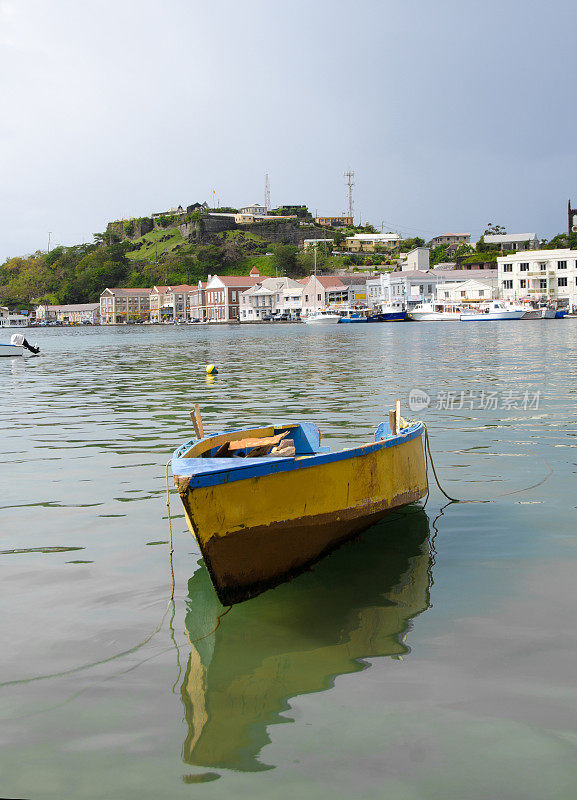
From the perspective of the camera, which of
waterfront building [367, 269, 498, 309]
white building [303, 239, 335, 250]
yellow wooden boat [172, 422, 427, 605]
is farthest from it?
white building [303, 239, 335, 250]

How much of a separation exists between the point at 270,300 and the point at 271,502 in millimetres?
143150

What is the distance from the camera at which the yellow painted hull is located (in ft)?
18.9

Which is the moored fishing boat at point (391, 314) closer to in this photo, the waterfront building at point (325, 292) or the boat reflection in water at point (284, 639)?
the waterfront building at point (325, 292)

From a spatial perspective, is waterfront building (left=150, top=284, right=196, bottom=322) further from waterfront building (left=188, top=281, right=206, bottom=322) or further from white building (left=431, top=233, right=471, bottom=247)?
white building (left=431, top=233, right=471, bottom=247)

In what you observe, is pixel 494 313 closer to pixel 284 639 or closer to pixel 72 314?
pixel 284 639

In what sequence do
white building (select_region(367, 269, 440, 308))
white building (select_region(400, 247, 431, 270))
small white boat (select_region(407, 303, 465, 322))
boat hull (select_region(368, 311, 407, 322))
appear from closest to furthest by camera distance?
small white boat (select_region(407, 303, 465, 322))
boat hull (select_region(368, 311, 407, 322))
white building (select_region(367, 269, 440, 308))
white building (select_region(400, 247, 431, 270))

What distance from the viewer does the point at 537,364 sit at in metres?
30.9

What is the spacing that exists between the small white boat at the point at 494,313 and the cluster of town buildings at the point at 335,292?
34.4 feet

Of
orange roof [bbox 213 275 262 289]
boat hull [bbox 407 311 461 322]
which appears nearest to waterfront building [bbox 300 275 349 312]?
boat hull [bbox 407 311 461 322]

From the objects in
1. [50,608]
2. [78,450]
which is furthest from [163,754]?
[78,450]

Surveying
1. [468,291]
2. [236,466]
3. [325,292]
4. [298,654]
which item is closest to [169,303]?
[325,292]

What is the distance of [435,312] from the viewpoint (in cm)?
11506

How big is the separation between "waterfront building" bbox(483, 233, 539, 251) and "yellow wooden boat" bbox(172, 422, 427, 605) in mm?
148900

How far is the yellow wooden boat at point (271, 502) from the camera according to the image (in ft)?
18.8
